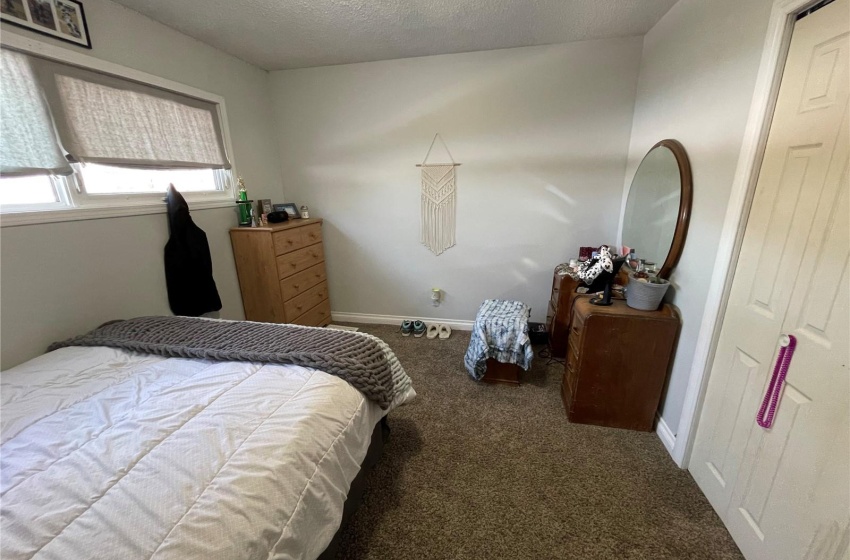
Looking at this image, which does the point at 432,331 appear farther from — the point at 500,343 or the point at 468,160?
the point at 468,160

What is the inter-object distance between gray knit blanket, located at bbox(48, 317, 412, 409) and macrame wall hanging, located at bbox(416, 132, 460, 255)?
1631mm

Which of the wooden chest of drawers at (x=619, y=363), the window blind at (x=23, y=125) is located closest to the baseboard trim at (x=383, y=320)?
the wooden chest of drawers at (x=619, y=363)

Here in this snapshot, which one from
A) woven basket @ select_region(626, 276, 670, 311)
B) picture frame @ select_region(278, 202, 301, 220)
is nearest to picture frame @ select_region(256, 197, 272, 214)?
picture frame @ select_region(278, 202, 301, 220)

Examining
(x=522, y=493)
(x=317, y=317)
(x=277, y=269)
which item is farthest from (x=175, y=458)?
(x=317, y=317)

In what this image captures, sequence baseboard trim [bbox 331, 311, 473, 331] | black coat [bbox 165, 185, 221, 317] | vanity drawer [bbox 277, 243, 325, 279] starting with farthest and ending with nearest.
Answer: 1. baseboard trim [bbox 331, 311, 473, 331]
2. vanity drawer [bbox 277, 243, 325, 279]
3. black coat [bbox 165, 185, 221, 317]

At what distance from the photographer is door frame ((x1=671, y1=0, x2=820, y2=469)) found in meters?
1.12

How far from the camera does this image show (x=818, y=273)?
0.99 meters

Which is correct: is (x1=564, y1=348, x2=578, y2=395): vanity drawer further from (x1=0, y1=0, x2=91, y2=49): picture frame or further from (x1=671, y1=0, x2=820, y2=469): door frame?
(x1=0, y1=0, x2=91, y2=49): picture frame

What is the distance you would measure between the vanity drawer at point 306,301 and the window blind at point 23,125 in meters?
1.52

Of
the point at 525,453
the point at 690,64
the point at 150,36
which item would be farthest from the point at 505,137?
the point at 150,36

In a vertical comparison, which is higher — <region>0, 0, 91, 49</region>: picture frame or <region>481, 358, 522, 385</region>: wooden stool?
<region>0, 0, 91, 49</region>: picture frame

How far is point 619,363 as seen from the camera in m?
1.76

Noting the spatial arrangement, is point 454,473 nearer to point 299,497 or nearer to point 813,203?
point 299,497

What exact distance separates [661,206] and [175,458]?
8.12 ft
